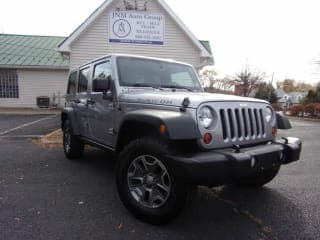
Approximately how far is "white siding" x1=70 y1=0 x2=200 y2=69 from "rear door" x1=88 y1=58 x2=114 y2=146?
719 centimetres

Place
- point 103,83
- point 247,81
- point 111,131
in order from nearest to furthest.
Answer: point 103,83 < point 111,131 < point 247,81

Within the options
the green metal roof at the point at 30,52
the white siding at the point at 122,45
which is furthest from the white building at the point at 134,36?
the green metal roof at the point at 30,52

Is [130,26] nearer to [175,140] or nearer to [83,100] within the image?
[83,100]

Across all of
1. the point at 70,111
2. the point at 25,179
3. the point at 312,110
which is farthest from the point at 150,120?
the point at 312,110

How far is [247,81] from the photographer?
4734 cm

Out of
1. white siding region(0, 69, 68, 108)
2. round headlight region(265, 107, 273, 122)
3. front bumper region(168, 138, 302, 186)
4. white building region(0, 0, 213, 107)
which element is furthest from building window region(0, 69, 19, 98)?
front bumper region(168, 138, 302, 186)

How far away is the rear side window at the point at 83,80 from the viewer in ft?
17.5

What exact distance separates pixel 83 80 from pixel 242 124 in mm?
3446

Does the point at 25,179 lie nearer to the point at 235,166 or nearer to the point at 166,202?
the point at 166,202

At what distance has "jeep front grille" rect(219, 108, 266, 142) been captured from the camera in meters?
3.07

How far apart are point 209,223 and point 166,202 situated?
2.01 ft

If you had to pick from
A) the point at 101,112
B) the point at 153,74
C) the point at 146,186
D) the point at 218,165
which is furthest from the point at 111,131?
the point at 218,165

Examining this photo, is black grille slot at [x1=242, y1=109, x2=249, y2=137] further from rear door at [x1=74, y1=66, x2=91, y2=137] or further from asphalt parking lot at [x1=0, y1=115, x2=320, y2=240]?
rear door at [x1=74, y1=66, x2=91, y2=137]

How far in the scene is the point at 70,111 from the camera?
5.91 meters
